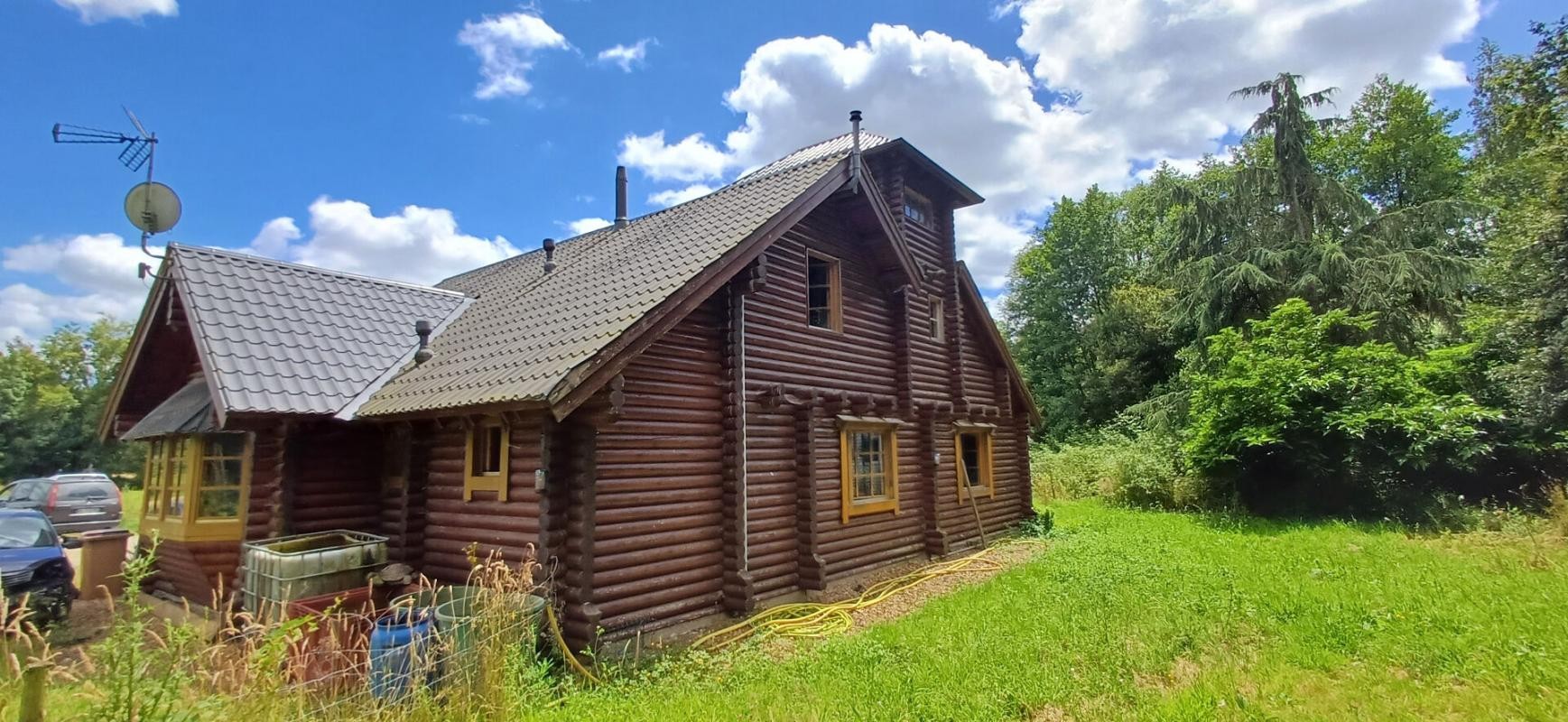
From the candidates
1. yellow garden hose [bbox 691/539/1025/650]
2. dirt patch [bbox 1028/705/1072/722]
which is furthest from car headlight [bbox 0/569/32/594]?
dirt patch [bbox 1028/705/1072/722]

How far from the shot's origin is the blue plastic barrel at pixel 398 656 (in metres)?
4.72

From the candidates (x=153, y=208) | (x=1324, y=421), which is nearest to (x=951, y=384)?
(x=1324, y=421)

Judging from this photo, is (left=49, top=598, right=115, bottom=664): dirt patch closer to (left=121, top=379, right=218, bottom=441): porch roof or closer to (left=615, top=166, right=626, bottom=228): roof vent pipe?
(left=121, top=379, right=218, bottom=441): porch roof

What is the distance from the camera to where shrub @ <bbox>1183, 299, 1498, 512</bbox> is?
1341 cm

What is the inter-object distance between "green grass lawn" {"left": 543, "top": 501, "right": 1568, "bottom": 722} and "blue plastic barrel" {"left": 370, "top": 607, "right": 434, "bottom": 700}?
42.6 inches

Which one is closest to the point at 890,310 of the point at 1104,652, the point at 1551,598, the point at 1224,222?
the point at 1104,652

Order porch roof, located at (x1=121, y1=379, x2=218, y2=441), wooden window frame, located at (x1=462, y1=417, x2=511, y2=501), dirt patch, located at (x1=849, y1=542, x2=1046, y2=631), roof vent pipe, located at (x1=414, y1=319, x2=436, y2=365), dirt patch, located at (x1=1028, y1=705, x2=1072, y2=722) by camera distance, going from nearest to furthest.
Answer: dirt patch, located at (x1=1028, y1=705, x2=1072, y2=722), wooden window frame, located at (x1=462, y1=417, x2=511, y2=501), porch roof, located at (x1=121, y1=379, x2=218, y2=441), dirt patch, located at (x1=849, y1=542, x2=1046, y2=631), roof vent pipe, located at (x1=414, y1=319, x2=436, y2=365)

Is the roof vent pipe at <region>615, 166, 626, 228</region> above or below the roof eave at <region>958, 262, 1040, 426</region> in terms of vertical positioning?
above

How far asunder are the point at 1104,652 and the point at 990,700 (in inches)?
65.4

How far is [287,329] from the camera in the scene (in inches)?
370

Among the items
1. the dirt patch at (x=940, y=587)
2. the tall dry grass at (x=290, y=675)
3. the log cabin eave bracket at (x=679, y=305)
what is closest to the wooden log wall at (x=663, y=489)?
the log cabin eave bracket at (x=679, y=305)

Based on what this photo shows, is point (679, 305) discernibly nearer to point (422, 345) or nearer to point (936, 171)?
point (422, 345)

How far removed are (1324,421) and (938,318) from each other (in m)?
8.04

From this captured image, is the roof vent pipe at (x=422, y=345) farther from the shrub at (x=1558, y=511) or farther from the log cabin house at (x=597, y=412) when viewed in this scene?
the shrub at (x=1558, y=511)
